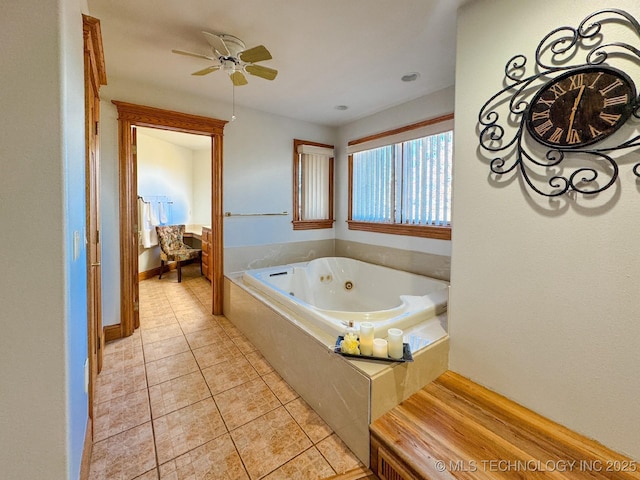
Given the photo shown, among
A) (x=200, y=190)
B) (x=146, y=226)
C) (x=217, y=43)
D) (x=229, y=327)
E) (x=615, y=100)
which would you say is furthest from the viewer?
(x=200, y=190)

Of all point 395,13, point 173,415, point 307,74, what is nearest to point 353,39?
point 395,13

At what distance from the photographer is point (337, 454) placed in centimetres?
145

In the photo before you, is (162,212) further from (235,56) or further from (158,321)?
(235,56)

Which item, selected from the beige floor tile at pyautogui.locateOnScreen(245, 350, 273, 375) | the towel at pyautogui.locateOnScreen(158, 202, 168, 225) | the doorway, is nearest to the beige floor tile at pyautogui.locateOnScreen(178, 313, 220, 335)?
the beige floor tile at pyautogui.locateOnScreen(245, 350, 273, 375)

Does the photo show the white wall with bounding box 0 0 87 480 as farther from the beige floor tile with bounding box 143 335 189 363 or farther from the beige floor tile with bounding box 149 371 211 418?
the beige floor tile with bounding box 143 335 189 363

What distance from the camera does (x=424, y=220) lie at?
2887 millimetres

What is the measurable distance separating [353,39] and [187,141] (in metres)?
4.24

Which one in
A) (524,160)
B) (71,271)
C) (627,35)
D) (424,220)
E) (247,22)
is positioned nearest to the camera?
(71,271)

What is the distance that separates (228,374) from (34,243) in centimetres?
166

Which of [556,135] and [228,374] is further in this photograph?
[228,374]

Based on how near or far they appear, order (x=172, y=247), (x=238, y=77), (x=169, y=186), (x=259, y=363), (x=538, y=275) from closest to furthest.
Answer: (x=538, y=275) < (x=238, y=77) < (x=259, y=363) < (x=172, y=247) < (x=169, y=186)

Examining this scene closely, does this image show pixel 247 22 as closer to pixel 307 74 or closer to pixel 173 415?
pixel 307 74

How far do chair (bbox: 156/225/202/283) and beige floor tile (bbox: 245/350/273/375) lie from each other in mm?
2798

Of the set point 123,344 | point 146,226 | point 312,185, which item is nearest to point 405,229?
point 312,185
